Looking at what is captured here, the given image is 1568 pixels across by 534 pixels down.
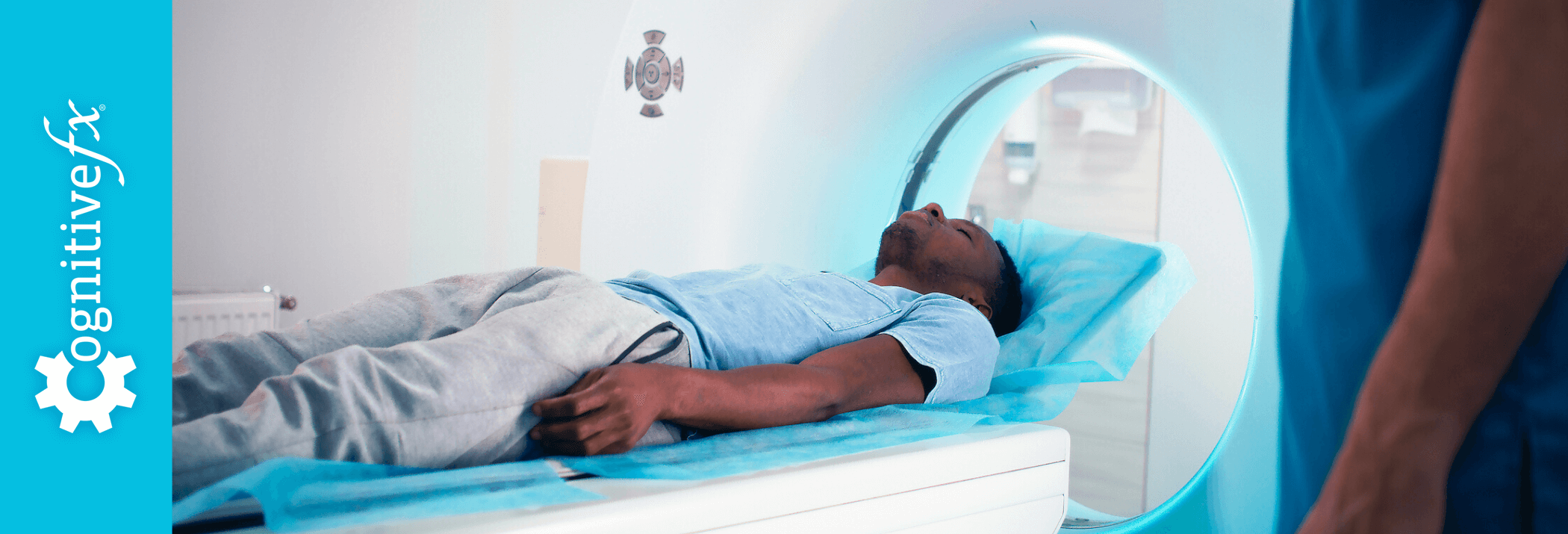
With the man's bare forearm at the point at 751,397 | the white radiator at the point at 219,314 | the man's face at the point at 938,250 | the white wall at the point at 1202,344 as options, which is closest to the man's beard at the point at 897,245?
the man's face at the point at 938,250

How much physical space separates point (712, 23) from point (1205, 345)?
115 cm

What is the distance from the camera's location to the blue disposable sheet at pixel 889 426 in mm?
706

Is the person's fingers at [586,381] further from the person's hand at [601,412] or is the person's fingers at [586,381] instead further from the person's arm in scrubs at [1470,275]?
the person's arm in scrubs at [1470,275]

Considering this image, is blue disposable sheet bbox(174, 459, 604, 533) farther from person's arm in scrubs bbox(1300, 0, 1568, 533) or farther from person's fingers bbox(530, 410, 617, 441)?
person's arm in scrubs bbox(1300, 0, 1568, 533)

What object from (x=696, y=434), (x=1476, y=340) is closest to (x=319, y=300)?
(x=696, y=434)

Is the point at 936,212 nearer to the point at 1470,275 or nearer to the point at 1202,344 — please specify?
the point at 1202,344

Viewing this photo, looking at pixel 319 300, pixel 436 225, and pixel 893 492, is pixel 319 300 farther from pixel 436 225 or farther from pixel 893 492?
pixel 893 492

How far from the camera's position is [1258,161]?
1049 mm

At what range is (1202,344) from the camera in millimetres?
1499

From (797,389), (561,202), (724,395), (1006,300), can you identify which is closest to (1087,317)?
(1006,300)

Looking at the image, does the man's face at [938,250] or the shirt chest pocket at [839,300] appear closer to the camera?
the shirt chest pocket at [839,300]
